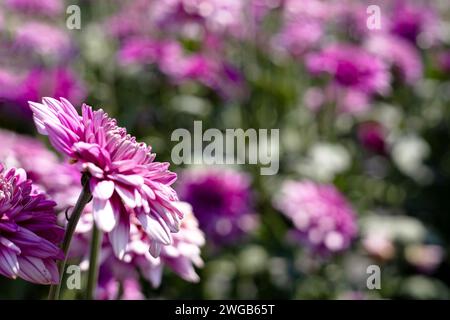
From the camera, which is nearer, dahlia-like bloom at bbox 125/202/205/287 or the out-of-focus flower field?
dahlia-like bloom at bbox 125/202/205/287

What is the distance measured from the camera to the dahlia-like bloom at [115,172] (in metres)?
0.67

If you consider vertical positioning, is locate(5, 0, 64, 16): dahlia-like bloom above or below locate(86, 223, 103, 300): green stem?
above

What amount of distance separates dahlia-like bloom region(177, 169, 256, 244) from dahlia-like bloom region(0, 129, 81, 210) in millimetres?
445

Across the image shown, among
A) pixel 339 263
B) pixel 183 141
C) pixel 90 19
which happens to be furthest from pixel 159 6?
pixel 339 263

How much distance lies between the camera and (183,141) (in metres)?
1.91

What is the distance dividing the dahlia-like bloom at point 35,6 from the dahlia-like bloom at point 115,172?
1677 mm

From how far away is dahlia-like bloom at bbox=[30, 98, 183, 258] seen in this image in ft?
2.18

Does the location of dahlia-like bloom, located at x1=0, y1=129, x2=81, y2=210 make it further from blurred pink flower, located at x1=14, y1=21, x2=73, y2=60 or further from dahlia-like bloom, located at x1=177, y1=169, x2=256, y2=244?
blurred pink flower, located at x1=14, y1=21, x2=73, y2=60

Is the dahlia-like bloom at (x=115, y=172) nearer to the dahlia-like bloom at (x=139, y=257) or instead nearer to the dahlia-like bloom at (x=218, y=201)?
the dahlia-like bloom at (x=139, y=257)

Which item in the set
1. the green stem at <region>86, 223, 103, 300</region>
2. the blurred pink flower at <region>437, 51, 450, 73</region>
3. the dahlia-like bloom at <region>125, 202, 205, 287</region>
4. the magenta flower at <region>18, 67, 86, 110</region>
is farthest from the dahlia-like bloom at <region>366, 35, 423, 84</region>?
the green stem at <region>86, 223, 103, 300</region>

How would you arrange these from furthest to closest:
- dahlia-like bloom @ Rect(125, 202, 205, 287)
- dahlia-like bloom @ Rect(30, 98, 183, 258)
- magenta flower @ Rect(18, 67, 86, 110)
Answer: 1. magenta flower @ Rect(18, 67, 86, 110)
2. dahlia-like bloom @ Rect(125, 202, 205, 287)
3. dahlia-like bloom @ Rect(30, 98, 183, 258)

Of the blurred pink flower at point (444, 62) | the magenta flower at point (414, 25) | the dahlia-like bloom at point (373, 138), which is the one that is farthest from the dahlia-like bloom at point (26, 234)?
the blurred pink flower at point (444, 62)
